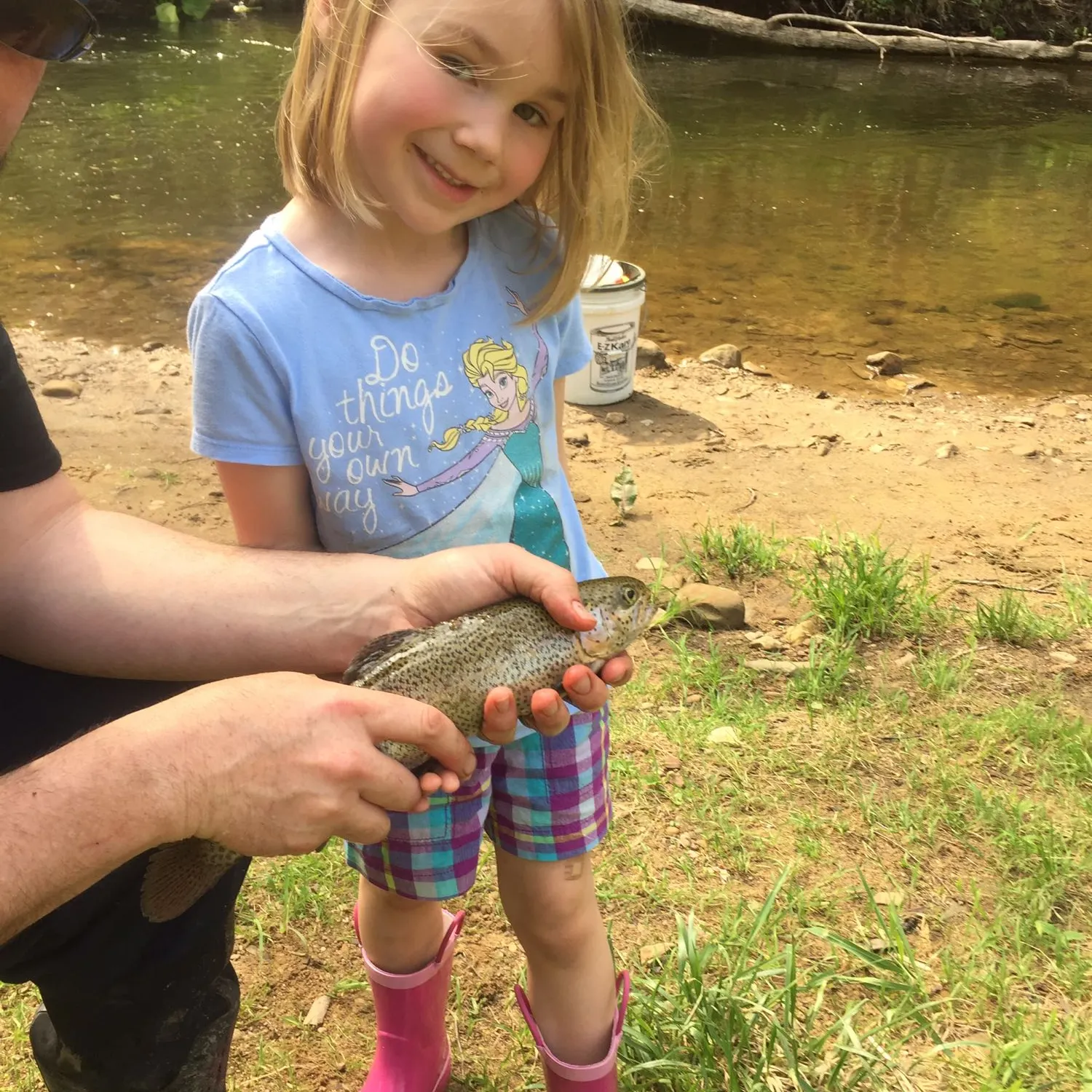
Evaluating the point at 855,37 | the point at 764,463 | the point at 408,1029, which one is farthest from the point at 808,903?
the point at 855,37

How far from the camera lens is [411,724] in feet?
5.50

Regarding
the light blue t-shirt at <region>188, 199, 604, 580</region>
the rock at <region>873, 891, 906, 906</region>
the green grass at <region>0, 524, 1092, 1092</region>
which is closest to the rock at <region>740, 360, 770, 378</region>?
the green grass at <region>0, 524, 1092, 1092</region>

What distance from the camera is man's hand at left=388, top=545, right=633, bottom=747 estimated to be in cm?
186

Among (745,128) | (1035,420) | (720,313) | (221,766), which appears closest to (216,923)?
(221,766)

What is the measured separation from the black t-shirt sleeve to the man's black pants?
0.35 meters

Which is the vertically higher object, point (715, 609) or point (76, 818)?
point (76, 818)

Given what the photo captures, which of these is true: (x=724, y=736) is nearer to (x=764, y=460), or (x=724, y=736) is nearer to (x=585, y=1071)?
(x=585, y=1071)

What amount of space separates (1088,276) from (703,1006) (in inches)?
348

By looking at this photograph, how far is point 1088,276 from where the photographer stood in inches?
364

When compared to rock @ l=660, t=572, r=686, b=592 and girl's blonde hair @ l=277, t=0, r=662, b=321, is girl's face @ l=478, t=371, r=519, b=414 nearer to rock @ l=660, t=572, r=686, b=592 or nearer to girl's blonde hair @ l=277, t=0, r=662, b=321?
girl's blonde hair @ l=277, t=0, r=662, b=321

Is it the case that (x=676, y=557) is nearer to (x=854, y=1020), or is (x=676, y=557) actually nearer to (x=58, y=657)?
(x=854, y=1020)

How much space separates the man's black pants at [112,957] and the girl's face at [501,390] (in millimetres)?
820

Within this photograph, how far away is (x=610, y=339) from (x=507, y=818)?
4.27m

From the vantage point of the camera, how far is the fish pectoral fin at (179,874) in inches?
64.7
